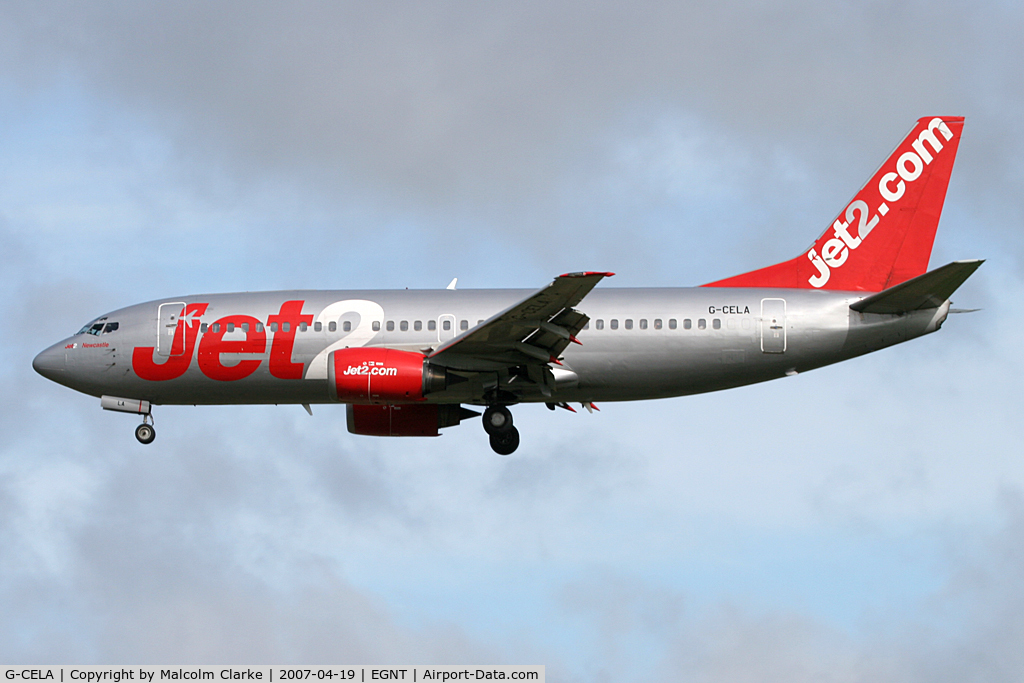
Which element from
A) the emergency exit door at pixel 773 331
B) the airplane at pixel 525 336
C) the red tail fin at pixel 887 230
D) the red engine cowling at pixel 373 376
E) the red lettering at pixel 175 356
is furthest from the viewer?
the red tail fin at pixel 887 230

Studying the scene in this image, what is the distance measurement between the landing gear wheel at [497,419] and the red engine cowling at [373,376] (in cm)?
224

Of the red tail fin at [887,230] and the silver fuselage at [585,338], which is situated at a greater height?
the red tail fin at [887,230]

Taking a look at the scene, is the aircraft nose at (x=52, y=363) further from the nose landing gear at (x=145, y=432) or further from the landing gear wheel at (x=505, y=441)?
the landing gear wheel at (x=505, y=441)

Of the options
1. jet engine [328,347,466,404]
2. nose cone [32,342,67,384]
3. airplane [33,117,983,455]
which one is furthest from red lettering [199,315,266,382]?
nose cone [32,342,67,384]

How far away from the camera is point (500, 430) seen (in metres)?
33.0

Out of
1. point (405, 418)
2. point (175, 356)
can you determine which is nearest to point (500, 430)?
point (405, 418)

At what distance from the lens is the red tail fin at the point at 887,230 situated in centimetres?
3403

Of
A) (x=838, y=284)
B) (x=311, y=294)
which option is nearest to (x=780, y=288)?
(x=838, y=284)

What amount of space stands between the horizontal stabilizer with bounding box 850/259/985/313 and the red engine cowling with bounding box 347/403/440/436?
11.0 metres

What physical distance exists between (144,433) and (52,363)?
3076mm

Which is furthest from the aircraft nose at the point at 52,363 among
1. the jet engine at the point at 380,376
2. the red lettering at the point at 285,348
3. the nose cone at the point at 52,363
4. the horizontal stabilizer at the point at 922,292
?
the horizontal stabilizer at the point at 922,292

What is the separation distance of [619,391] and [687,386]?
165 cm

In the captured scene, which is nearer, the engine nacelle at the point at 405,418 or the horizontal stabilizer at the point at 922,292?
the horizontal stabilizer at the point at 922,292

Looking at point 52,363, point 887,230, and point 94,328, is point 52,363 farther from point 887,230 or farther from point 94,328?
point 887,230
